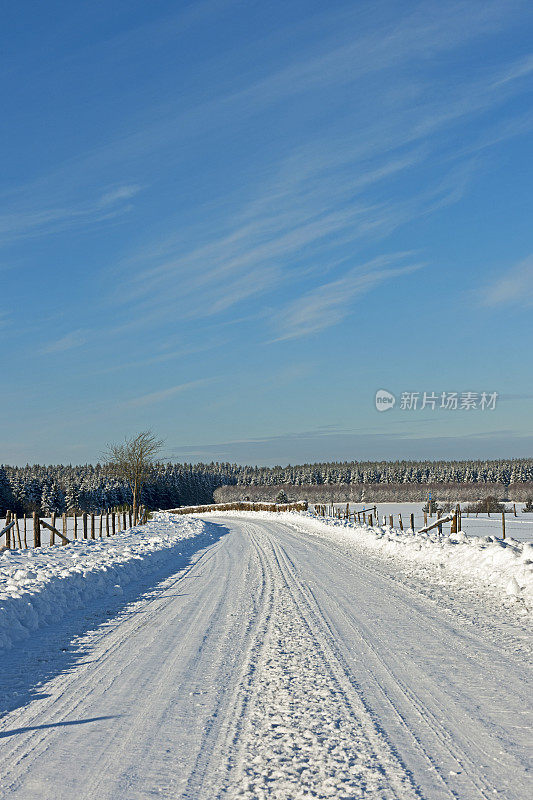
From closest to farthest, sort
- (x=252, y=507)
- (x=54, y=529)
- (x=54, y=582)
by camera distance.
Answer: (x=54, y=582) < (x=54, y=529) < (x=252, y=507)

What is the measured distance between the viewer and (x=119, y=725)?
5.36 meters

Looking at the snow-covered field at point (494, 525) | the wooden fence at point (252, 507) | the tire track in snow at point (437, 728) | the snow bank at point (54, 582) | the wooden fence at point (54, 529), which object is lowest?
the wooden fence at point (252, 507)

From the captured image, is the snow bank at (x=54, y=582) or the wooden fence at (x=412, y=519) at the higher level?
the snow bank at (x=54, y=582)

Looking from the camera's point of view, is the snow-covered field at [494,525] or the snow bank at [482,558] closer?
the snow bank at [482,558]

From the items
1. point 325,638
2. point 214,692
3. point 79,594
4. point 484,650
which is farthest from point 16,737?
point 79,594

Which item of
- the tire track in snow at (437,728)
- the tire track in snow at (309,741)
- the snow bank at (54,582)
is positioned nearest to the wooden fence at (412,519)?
the snow bank at (54,582)

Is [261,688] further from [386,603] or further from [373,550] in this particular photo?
[373,550]

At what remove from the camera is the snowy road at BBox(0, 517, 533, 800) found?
427 cm

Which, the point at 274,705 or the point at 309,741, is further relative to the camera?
the point at 274,705

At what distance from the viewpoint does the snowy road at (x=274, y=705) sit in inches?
168

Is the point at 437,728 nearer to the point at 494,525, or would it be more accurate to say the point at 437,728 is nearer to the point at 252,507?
the point at 494,525

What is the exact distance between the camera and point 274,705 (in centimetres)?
576

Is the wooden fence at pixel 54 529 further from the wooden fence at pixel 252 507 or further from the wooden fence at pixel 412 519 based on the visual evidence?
the wooden fence at pixel 252 507

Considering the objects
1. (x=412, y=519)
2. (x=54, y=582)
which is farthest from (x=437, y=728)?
(x=412, y=519)
